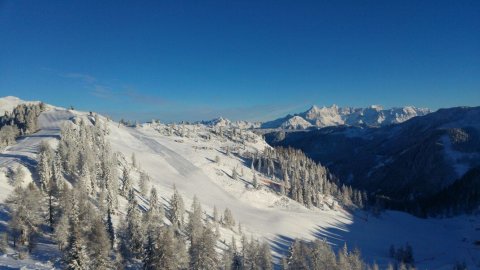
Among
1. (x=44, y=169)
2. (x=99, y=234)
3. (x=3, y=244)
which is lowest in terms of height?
(x=3, y=244)

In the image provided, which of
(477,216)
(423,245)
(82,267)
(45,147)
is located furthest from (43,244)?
(477,216)

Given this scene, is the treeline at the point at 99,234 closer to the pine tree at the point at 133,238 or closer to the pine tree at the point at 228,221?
the pine tree at the point at 133,238

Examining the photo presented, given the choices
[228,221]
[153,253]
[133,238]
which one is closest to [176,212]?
[228,221]

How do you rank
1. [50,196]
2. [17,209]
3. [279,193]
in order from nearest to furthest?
1. [17,209]
2. [50,196]
3. [279,193]

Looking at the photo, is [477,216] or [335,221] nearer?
[335,221]

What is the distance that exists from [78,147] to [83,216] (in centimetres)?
6424

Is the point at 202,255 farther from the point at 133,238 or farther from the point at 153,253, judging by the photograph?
the point at 133,238

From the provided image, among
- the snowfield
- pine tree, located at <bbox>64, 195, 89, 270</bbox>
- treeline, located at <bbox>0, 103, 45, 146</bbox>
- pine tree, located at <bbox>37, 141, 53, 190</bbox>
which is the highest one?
treeline, located at <bbox>0, 103, 45, 146</bbox>

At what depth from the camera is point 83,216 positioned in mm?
64750

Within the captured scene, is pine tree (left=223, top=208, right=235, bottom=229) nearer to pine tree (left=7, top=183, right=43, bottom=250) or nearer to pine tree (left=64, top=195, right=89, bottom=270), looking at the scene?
pine tree (left=7, top=183, right=43, bottom=250)

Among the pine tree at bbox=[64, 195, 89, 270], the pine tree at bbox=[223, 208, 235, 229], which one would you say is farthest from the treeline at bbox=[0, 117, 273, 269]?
the pine tree at bbox=[223, 208, 235, 229]

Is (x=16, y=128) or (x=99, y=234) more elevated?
(x=16, y=128)

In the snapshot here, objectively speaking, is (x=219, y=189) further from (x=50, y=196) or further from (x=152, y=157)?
(x=50, y=196)

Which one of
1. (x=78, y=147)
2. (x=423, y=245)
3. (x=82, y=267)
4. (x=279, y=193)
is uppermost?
(x=78, y=147)
